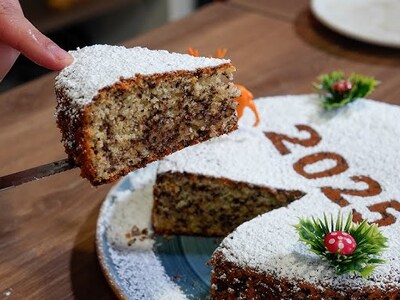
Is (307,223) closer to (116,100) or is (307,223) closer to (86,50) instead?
(116,100)

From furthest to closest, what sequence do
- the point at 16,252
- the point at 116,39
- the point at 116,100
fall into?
1. the point at 116,39
2. the point at 16,252
3. the point at 116,100

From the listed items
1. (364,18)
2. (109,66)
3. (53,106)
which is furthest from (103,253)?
(364,18)

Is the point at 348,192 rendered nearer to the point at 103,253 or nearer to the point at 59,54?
the point at 103,253

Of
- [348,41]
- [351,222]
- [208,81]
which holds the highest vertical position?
[208,81]

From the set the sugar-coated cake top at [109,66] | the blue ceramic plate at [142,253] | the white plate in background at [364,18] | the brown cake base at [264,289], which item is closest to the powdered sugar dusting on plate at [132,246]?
the blue ceramic plate at [142,253]

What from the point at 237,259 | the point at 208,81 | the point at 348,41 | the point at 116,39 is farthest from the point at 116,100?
the point at 116,39

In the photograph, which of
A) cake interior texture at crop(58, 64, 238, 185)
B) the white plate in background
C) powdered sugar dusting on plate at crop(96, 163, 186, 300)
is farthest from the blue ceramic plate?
the white plate in background
